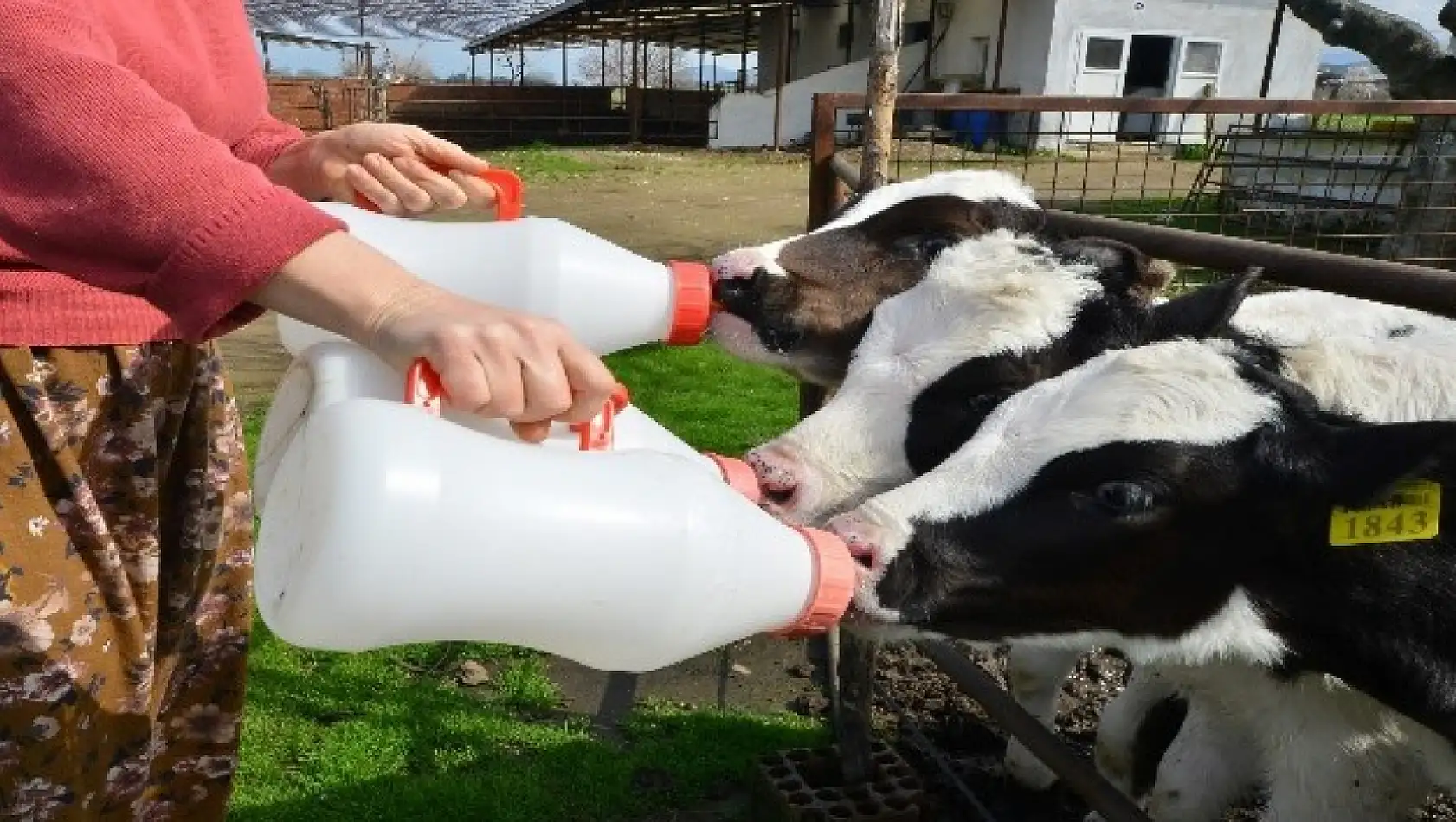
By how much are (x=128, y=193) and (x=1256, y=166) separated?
26.7 ft

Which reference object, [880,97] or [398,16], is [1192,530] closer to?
[880,97]

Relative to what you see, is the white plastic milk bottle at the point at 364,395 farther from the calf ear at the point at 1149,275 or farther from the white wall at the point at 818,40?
the white wall at the point at 818,40

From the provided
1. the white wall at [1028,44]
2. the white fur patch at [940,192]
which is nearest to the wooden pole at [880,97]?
the white fur patch at [940,192]

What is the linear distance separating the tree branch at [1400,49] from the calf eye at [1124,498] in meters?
9.93

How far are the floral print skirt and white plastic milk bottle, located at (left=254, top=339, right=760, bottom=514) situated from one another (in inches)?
9.1

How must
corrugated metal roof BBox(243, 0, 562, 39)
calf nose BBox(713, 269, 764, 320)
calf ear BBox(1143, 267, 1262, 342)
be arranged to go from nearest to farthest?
1. calf ear BBox(1143, 267, 1262, 342)
2. calf nose BBox(713, 269, 764, 320)
3. corrugated metal roof BBox(243, 0, 562, 39)

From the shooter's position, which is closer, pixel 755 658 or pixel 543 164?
pixel 755 658

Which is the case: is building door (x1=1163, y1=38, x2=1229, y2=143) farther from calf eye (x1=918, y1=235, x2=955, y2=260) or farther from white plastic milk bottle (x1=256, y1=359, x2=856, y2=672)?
white plastic milk bottle (x1=256, y1=359, x2=856, y2=672)

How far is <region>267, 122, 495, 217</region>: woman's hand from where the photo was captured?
1.72 meters

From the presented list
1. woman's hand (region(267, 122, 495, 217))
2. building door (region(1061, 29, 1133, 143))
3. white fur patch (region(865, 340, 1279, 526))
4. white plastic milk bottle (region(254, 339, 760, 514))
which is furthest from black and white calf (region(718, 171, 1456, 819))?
building door (region(1061, 29, 1133, 143))

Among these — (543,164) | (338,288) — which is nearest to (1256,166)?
(338,288)

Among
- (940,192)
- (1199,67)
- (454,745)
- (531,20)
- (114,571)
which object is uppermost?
(531,20)

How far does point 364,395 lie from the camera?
1.25m

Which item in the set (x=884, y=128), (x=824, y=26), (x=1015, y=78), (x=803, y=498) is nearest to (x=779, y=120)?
(x=1015, y=78)
